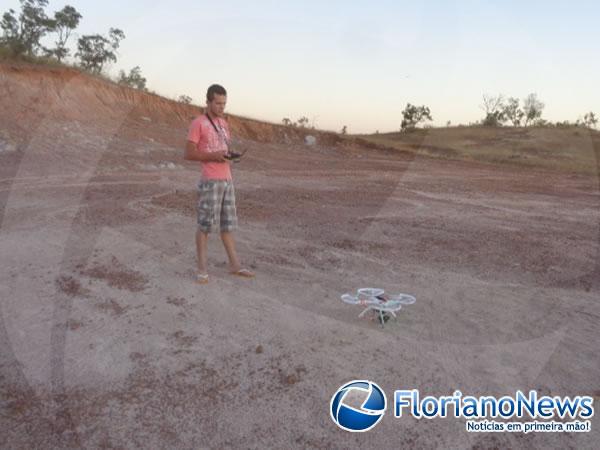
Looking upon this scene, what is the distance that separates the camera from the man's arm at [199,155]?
14.2ft

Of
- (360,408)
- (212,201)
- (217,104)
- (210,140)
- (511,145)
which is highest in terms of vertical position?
(511,145)

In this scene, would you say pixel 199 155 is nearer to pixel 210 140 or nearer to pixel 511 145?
pixel 210 140

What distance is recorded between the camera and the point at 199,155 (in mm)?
4363

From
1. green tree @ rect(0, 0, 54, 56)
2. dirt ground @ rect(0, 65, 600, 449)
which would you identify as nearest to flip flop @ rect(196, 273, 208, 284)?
dirt ground @ rect(0, 65, 600, 449)

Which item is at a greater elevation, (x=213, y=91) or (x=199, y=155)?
(x=213, y=91)

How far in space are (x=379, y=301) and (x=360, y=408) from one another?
1.33 metres

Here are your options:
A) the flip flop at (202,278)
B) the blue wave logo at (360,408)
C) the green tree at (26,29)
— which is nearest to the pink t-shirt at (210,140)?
the flip flop at (202,278)

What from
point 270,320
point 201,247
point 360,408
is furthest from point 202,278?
point 360,408

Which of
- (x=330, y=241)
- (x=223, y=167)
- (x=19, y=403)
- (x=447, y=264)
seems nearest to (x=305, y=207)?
(x=330, y=241)

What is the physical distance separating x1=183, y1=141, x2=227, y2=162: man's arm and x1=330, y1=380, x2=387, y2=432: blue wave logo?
2.27 m

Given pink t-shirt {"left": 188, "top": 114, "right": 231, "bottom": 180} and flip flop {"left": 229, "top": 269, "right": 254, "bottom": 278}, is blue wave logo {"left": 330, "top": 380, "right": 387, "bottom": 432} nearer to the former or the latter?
flip flop {"left": 229, "top": 269, "right": 254, "bottom": 278}

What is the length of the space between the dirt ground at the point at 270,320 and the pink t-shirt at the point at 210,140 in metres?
1.03

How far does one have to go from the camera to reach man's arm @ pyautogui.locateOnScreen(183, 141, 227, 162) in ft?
14.2

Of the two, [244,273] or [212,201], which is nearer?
[212,201]
